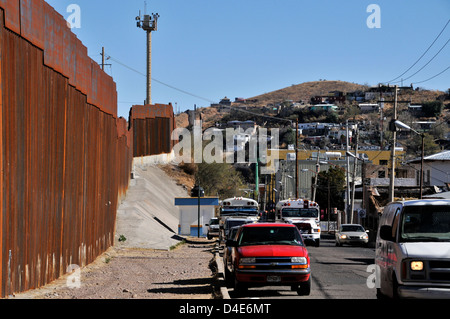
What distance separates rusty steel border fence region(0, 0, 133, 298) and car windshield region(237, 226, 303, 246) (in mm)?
5194

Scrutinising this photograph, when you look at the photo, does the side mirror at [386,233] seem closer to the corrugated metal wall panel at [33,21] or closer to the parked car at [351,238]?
the corrugated metal wall panel at [33,21]

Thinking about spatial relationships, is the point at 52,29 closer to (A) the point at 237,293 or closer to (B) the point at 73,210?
(B) the point at 73,210

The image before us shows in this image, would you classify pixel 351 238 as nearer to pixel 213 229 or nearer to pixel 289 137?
pixel 213 229

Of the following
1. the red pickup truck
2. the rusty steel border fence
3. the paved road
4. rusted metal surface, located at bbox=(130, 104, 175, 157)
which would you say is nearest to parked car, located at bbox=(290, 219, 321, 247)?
the paved road

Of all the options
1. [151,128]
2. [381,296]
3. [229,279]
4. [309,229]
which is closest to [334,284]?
[229,279]

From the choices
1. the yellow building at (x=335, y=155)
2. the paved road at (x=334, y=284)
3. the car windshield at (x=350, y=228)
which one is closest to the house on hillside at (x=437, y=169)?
the yellow building at (x=335, y=155)

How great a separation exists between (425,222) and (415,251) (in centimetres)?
111

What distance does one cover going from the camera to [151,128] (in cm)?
6738

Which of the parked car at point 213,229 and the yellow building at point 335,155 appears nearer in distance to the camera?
the parked car at point 213,229

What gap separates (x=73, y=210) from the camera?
2348 centimetres

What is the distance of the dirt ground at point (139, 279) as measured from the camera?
1775 cm

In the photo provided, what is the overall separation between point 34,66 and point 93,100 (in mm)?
9582

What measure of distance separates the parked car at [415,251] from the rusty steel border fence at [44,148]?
7.64 m
